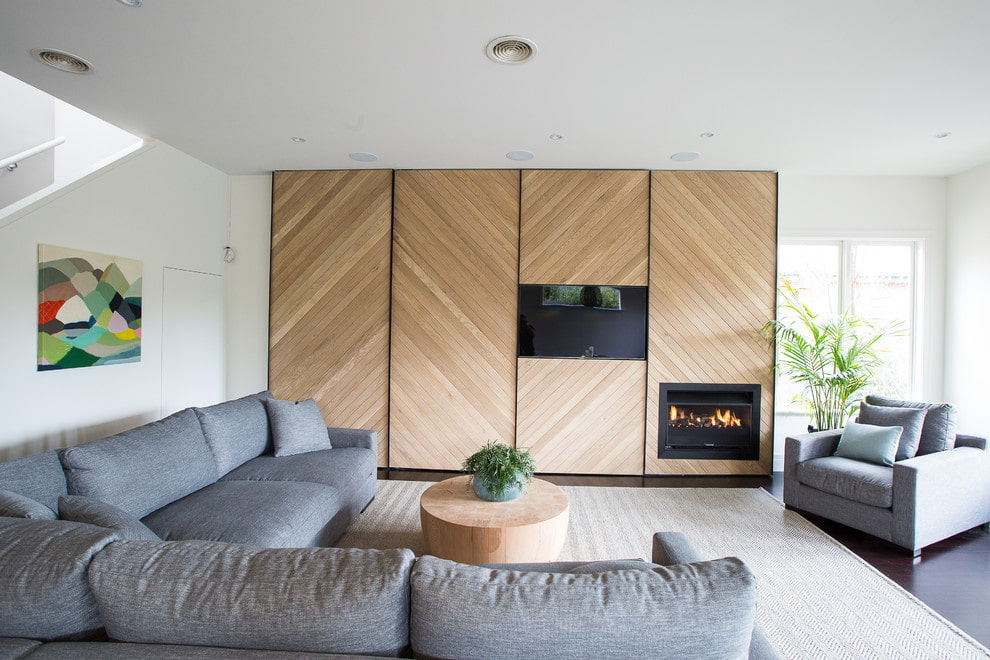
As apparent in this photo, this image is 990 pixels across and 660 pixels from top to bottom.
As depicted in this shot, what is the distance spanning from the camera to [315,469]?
319 centimetres

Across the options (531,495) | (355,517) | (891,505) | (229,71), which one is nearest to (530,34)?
(229,71)

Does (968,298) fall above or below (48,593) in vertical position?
above

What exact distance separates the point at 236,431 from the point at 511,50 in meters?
2.75

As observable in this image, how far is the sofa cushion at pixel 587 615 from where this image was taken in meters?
1.08

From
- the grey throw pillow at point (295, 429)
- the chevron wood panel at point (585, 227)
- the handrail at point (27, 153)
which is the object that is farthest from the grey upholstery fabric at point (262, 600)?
the chevron wood panel at point (585, 227)

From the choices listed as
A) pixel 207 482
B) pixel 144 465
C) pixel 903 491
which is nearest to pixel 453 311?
pixel 207 482

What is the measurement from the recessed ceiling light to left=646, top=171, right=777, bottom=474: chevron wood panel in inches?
161

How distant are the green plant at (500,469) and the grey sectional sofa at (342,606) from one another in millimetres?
1613

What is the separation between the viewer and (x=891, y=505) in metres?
3.12

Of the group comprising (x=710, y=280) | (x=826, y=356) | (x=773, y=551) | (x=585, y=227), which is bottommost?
(x=773, y=551)

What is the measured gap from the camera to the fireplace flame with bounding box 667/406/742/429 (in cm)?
472

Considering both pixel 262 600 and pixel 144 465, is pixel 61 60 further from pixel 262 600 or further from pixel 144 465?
pixel 262 600

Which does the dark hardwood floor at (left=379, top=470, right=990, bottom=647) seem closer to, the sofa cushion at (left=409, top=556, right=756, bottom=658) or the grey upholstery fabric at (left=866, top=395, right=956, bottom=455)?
the grey upholstery fabric at (left=866, top=395, right=956, bottom=455)

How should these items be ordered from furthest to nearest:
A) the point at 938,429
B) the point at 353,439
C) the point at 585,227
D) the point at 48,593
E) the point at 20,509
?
1. the point at 585,227
2. the point at 353,439
3. the point at 938,429
4. the point at 20,509
5. the point at 48,593
